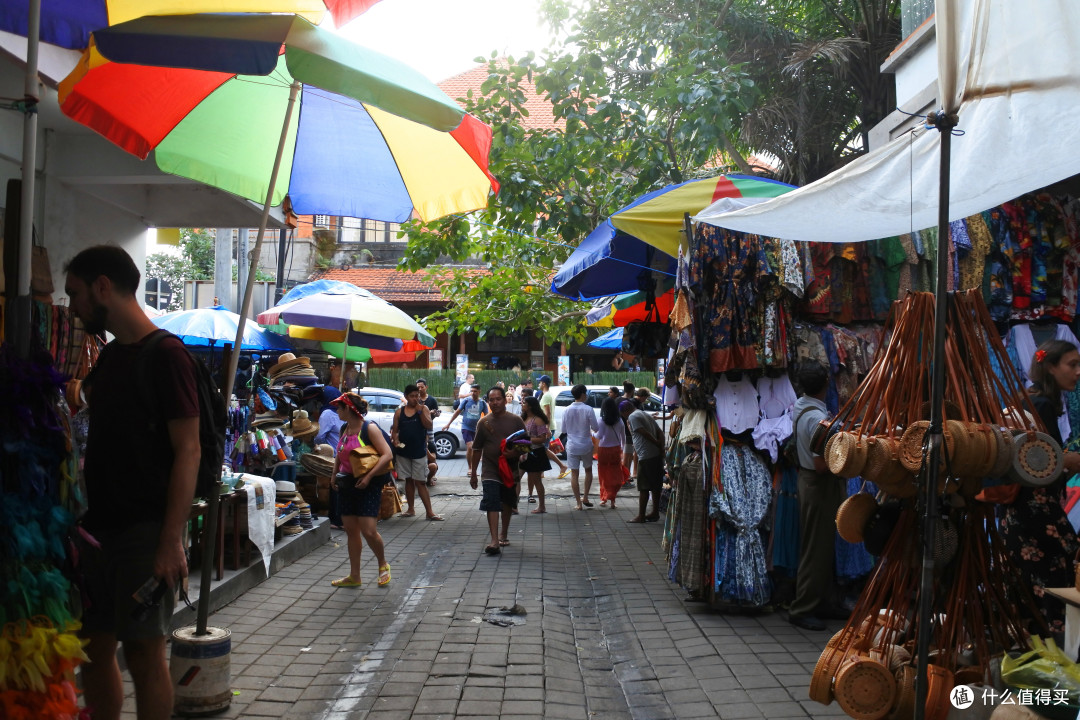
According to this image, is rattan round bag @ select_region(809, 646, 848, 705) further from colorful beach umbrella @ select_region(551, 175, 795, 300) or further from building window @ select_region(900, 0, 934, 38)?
building window @ select_region(900, 0, 934, 38)

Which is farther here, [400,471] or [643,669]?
[400,471]

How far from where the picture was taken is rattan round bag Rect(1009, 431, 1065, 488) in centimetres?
329

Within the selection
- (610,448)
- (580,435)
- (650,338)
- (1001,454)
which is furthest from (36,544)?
(580,435)

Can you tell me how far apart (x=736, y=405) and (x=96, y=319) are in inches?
184

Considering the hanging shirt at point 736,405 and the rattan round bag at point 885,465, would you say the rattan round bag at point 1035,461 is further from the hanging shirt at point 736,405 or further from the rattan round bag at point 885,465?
the hanging shirt at point 736,405

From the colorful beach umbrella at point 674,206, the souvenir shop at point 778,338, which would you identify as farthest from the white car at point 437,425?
the souvenir shop at point 778,338

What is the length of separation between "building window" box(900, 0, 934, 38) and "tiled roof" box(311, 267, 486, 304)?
56.4 ft

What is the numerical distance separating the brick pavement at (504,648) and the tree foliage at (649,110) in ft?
16.7

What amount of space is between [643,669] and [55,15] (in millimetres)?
4812

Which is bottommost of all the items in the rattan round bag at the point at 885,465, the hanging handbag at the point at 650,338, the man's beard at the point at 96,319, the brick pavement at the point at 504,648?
the brick pavement at the point at 504,648

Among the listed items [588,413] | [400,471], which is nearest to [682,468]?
[400,471]

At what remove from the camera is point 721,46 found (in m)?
12.4

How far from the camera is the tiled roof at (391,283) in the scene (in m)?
26.0

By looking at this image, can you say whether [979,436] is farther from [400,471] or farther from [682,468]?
[400,471]
